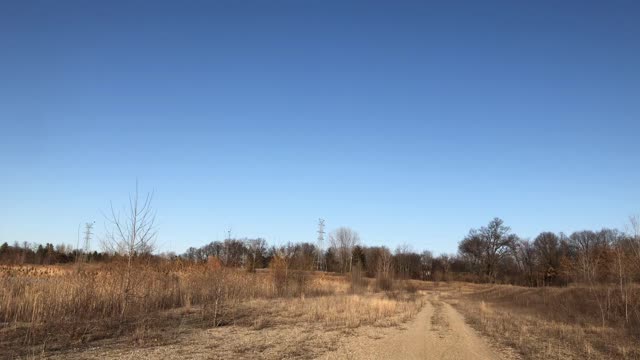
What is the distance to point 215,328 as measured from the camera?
16719 millimetres

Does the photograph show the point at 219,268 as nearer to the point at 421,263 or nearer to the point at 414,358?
the point at 414,358

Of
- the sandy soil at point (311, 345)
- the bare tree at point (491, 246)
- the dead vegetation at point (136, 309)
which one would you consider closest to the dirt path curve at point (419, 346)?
the sandy soil at point (311, 345)

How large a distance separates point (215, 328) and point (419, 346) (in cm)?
670

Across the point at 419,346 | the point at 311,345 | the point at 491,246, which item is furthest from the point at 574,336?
the point at 491,246

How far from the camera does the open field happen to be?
12.7 m

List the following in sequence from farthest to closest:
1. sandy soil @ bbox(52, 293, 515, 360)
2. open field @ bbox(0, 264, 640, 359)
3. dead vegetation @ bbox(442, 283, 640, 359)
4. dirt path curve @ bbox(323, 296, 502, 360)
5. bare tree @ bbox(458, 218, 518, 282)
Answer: bare tree @ bbox(458, 218, 518, 282)
dead vegetation @ bbox(442, 283, 640, 359)
dirt path curve @ bbox(323, 296, 502, 360)
open field @ bbox(0, 264, 640, 359)
sandy soil @ bbox(52, 293, 515, 360)

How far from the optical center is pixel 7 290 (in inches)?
711

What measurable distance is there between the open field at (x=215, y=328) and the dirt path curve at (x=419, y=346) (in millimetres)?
34

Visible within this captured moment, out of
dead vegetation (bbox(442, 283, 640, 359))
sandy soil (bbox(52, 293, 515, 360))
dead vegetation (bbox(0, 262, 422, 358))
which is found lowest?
dead vegetation (bbox(442, 283, 640, 359))

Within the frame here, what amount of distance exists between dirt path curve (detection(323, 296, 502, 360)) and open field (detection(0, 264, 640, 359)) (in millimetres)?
34

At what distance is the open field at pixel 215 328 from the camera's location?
12.7 m

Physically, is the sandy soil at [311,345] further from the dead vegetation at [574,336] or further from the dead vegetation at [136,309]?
the dead vegetation at [574,336]

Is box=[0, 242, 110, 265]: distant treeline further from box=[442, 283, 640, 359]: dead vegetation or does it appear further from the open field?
box=[442, 283, 640, 359]: dead vegetation

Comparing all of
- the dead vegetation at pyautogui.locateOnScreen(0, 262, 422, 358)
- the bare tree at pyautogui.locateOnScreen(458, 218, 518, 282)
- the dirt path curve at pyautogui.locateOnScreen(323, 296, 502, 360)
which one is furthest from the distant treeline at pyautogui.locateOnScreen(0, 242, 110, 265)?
the bare tree at pyautogui.locateOnScreen(458, 218, 518, 282)
